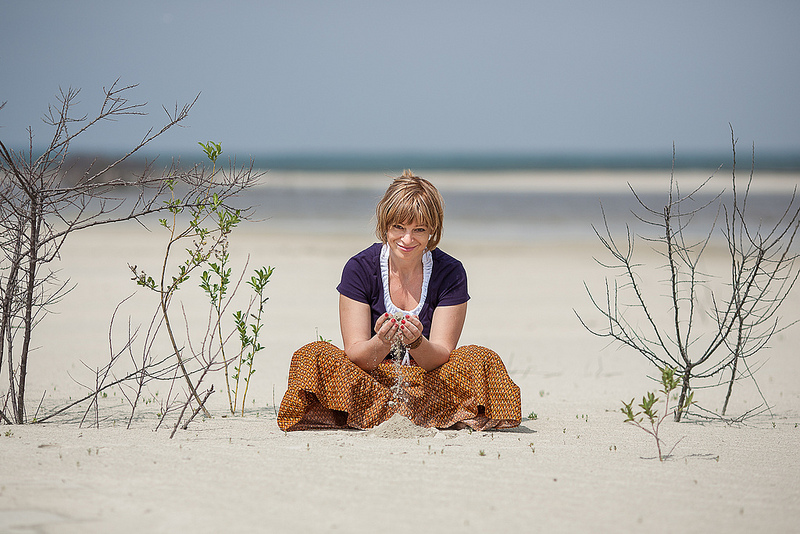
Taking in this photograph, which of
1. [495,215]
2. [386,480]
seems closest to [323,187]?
[495,215]

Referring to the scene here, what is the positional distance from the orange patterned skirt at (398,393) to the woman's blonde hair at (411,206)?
0.77 metres

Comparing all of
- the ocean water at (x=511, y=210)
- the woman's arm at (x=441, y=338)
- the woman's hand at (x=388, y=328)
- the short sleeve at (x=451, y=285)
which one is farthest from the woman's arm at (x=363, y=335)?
the ocean water at (x=511, y=210)

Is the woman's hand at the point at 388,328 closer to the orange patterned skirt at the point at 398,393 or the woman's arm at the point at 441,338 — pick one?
the woman's arm at the point at 441,338

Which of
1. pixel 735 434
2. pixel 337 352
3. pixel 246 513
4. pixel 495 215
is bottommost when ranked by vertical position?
pixel 246 513

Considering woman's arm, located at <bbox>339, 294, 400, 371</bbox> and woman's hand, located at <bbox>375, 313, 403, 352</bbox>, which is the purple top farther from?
woman's hand, located at <bbox>375, 313, 403, 352</bbox>

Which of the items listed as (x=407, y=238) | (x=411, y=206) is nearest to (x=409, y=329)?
(x=407, y=238)

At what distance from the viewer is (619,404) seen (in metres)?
5.61

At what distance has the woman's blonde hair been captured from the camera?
4270 millimetres

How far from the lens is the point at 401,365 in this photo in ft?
14.5

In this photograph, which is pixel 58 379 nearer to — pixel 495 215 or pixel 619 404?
pixel 619 404

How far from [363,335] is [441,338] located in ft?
1.49

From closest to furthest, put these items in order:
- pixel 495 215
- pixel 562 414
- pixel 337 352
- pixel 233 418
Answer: pixel 337 352 < pixel 233 418 < pixel 562 414 < pixel 495 215

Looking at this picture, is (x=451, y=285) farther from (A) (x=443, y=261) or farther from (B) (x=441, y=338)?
(B) (x=441, y=338)

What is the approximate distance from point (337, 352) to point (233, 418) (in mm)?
1003
